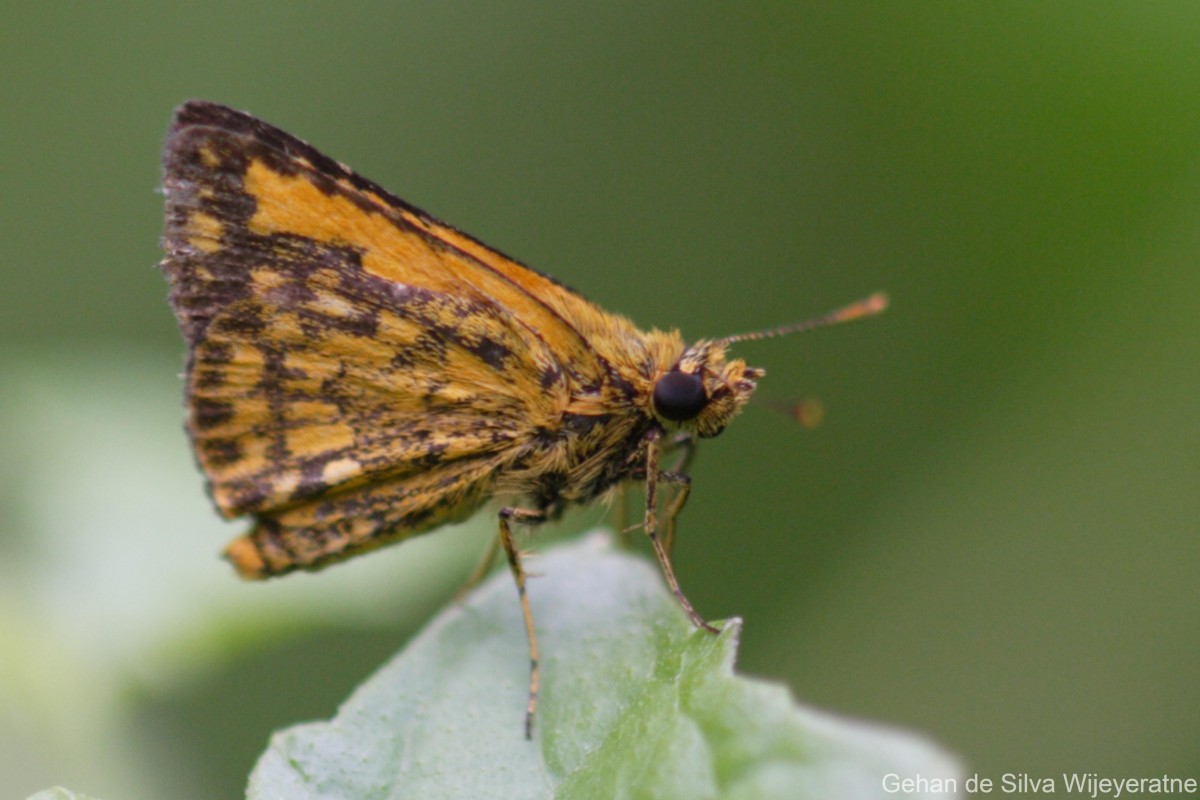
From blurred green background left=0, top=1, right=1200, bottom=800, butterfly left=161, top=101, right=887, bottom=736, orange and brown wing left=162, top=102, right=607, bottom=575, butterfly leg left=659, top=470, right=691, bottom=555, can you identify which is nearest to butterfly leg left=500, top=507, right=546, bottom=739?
butterfly left=161, top=101, right=887, bottom=736

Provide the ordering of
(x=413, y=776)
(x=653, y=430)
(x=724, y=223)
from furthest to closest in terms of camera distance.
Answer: (x=724, y=223) → (x=653, y=430) → (x=413, y=776)

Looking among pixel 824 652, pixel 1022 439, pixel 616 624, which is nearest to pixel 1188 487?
pixel 1022 439

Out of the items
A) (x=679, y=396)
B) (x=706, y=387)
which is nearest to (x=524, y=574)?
(x=679, y=396)

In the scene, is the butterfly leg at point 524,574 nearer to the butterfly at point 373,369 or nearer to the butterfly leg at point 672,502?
the butterfly at point 373,369

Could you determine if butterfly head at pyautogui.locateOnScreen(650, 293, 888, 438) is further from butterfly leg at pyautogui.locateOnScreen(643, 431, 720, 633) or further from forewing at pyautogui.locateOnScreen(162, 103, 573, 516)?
forewing at pyautogui.locateOnScreen(162, 103, 573, 516)

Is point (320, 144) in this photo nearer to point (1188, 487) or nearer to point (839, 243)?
point (839, 243)

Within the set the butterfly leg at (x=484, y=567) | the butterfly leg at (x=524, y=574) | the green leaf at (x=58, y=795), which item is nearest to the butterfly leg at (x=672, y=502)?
the butterfly leg at (x=524, y=574)
